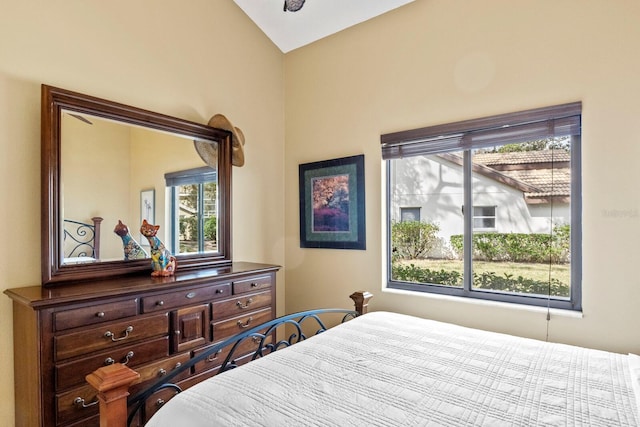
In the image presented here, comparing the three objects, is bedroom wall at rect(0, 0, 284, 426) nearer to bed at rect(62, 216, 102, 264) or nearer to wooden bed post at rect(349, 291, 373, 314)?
bed at rect(62, 216, 102, 264)

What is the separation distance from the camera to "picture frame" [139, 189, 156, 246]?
233cm

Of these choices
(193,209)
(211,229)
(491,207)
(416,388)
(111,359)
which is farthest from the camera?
(211,229)

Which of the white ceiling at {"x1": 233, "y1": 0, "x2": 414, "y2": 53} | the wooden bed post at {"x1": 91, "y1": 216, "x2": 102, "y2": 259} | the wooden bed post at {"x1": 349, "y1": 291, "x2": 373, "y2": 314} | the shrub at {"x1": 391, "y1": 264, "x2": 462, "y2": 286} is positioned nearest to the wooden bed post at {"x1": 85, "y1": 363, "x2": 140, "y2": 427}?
the wooden bed post at {"x1": 91, "y1": 216, "x2": 102, "y2": 259}

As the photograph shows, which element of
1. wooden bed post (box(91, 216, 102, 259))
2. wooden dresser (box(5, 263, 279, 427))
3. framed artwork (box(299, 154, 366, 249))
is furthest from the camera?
framed artwork (box(299, 154, 366, 249))

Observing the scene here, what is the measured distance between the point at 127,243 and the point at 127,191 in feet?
1.08

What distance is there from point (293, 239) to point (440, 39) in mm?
2048

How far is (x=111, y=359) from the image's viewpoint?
5.78 feet

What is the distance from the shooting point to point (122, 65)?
2.29m

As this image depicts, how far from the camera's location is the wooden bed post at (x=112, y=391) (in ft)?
3.31

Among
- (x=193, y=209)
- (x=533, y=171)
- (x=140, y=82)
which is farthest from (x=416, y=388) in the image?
(x=140, y=82)

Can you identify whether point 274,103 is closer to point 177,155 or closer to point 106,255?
point 177,155

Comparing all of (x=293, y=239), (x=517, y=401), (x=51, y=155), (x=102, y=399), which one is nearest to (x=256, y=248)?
(x=293, y=239)

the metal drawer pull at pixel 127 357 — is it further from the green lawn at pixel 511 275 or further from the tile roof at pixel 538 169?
the tile roof at pixel 538 169

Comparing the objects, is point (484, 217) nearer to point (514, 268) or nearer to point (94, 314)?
point (514, 268)
